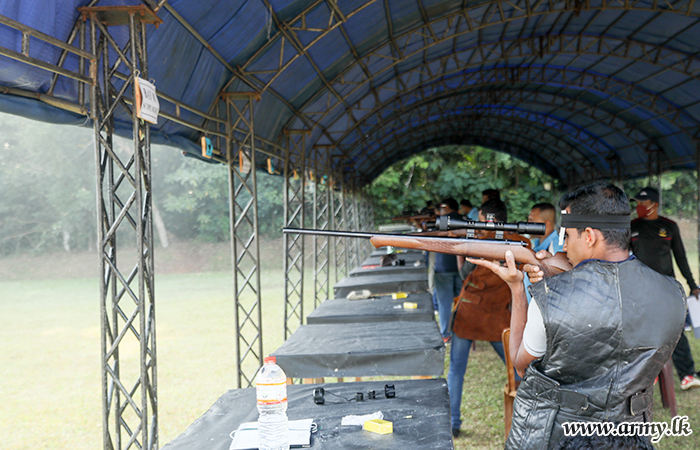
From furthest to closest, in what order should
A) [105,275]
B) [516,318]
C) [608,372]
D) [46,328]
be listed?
[46,328], [105,275], [516,318], [608,372]

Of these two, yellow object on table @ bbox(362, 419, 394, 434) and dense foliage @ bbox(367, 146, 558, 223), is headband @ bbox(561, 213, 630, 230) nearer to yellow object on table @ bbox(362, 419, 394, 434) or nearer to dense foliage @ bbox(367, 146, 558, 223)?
yellow object on table @ bbox(362, 419, 394, 434)

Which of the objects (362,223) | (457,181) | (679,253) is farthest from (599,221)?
(457,181)

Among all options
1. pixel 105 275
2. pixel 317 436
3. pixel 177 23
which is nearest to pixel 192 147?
pixel 177 23

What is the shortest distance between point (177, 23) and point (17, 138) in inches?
1028

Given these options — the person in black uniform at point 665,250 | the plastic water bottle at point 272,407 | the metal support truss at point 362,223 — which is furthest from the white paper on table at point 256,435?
the metal support truss at point 362,223

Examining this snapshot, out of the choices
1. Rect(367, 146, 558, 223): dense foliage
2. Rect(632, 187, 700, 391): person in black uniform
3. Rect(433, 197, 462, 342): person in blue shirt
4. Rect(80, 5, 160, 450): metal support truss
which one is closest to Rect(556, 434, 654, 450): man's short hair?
Rect(80, 5, 160, 450): metal support truss

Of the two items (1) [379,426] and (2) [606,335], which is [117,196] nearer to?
(1) [379,426]

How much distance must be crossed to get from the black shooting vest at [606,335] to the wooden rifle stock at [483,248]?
1.02 ft

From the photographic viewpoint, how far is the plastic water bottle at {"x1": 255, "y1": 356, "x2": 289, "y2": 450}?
1.86 m

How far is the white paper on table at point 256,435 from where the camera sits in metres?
1.92

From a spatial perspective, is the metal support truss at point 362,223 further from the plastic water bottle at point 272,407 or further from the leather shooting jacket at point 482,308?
the plastic water bottle at point 272,407

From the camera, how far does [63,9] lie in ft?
8.75

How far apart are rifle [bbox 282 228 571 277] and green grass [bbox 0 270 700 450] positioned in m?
2.34

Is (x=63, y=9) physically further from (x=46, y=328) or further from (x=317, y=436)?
(x=46, y=328)
